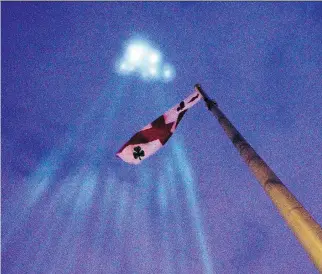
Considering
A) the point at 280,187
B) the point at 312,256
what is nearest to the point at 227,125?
the point at 280,187

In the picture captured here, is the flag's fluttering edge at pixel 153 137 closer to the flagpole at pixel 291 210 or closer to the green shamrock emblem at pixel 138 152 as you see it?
the green shamrock emblem at pixel 138 152

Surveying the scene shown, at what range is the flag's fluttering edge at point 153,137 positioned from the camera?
32.3 ft

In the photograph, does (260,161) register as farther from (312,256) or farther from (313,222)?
(312,256)

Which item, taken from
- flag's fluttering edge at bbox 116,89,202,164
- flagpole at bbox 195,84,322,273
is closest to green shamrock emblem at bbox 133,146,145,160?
flag's fluttering edge at bbox 116,89,202,164

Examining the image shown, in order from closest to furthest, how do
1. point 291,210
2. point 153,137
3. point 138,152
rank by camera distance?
point 291,210 < point 138,152 < point 153,137

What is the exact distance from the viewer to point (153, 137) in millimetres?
10219

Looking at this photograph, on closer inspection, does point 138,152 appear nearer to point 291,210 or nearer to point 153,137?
point 153,137

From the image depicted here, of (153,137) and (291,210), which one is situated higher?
(153,137)

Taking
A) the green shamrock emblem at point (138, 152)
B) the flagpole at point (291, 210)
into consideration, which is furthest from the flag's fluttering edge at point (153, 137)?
the flagpole at point (291, 210)

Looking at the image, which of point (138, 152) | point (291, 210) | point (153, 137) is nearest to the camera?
point (291, 210)

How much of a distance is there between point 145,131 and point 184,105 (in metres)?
1.44

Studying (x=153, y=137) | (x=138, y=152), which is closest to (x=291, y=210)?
(x=138, y=152)

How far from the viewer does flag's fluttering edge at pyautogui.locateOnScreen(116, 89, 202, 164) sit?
32.3 feet

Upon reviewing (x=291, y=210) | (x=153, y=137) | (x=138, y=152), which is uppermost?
(x=153, y=137)
